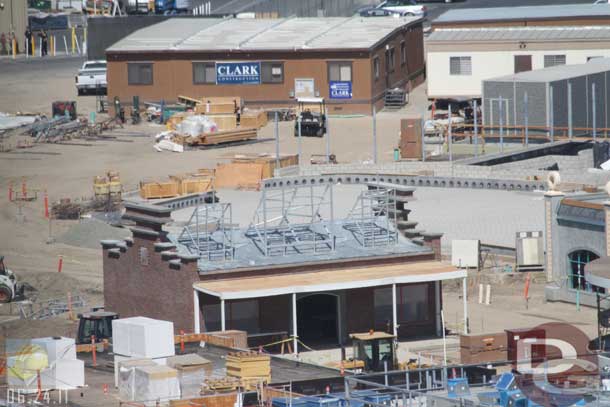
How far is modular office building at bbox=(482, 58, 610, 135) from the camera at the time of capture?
3187 inches

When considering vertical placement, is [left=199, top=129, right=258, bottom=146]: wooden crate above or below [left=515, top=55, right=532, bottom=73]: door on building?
below

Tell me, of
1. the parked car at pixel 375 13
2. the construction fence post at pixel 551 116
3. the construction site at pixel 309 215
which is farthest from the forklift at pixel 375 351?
the parked car at pixel 375 13

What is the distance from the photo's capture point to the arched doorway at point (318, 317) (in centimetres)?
5072

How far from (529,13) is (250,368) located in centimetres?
5921

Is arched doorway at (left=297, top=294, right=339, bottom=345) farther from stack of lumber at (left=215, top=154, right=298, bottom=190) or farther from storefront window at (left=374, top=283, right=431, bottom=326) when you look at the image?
stack of lumber at (left=215, top=154, right=298, bottom=190)

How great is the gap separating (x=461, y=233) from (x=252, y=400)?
2658 centimetres

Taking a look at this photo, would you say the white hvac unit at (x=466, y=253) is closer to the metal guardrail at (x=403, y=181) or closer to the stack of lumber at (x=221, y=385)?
the metal guardrail at (x=403, y=181)

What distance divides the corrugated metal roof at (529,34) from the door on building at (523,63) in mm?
901

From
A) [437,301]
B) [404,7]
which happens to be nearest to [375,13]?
[404,7]

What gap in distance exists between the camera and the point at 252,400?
3766 cm

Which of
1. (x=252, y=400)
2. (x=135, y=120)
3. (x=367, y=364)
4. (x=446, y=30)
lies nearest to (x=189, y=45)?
(x=135, y=120)

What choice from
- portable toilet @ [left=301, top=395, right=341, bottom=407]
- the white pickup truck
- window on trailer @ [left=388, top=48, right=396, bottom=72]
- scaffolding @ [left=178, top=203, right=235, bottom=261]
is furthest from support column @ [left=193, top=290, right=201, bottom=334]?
the white pickup truck

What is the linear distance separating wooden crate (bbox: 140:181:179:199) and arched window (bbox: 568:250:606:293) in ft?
63.2

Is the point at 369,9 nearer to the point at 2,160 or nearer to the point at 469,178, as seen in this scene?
the point at 2,160
